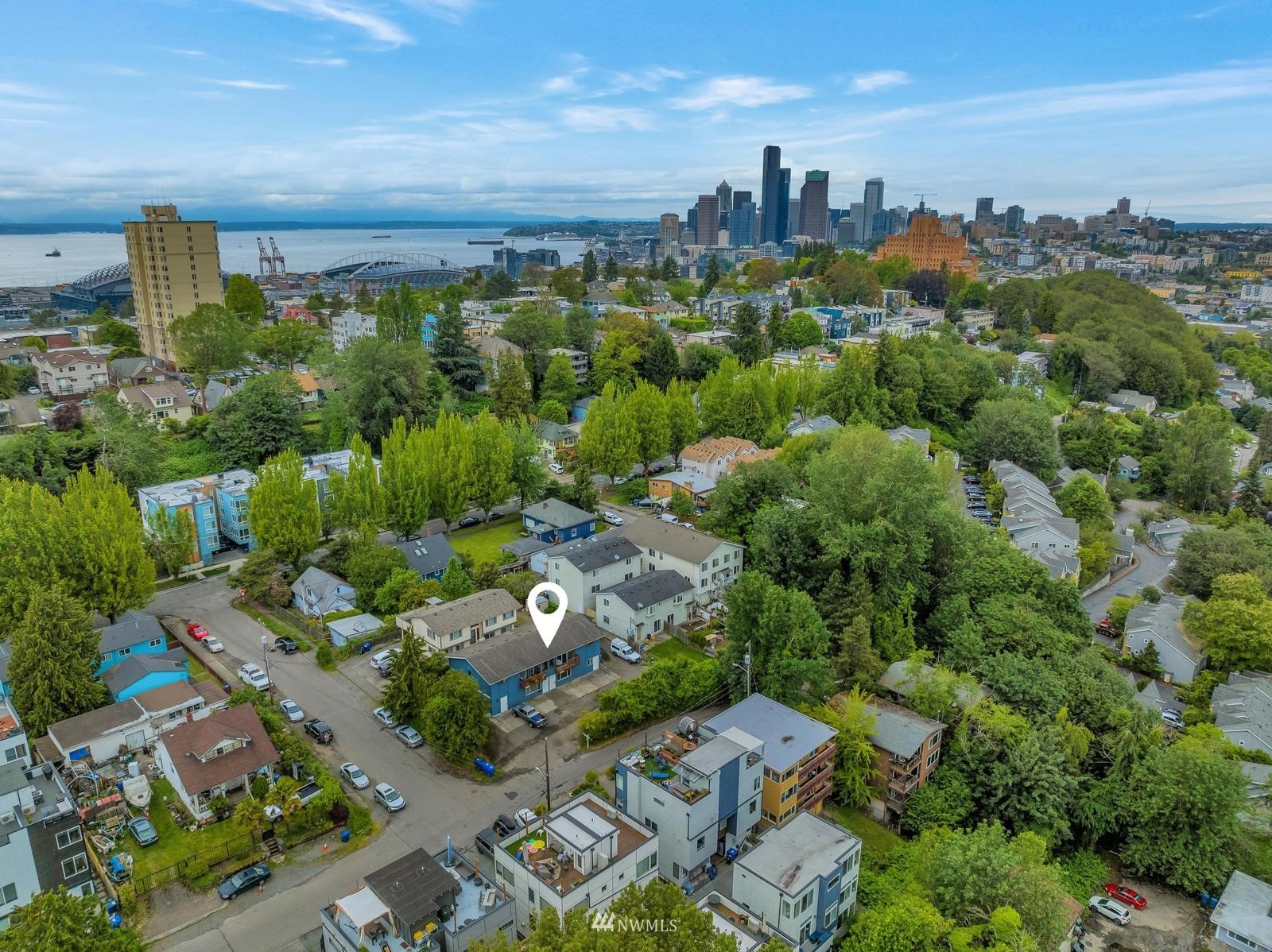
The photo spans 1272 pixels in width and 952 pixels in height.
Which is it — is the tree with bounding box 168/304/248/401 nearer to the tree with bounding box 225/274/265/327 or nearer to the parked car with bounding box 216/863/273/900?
the tree with bounding box 225/274/265/327

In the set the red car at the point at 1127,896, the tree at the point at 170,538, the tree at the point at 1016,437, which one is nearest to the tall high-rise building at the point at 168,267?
the tree at the point at 170,538

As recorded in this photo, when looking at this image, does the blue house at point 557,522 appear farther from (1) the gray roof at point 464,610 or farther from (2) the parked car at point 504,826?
(2) the parked car at point 504,826

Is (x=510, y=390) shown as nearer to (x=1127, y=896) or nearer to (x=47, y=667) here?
(x=47, y=667)

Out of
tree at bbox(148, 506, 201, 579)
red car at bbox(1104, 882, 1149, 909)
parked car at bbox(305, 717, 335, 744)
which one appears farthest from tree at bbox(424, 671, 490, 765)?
red car at bbox(1104, 882, 1149, 909)

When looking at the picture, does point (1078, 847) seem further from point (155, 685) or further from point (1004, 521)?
point (155, 685)

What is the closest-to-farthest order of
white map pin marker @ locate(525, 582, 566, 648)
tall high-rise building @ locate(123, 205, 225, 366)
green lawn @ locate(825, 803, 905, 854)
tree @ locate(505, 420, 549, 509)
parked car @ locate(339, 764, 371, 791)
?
green lawn @ locate(825, 803, 905, 854), parked car @ locate(339, 764, 371, 791), white map pin marker @ locate(525, 582, 566, 648), tree @ locate(505, 420, 549, 509), tall high-rise building @ locate(123, 205, 225, 366)

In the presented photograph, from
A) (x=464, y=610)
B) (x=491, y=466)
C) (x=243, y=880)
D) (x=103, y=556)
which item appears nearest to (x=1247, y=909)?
(x=464, y=610)
